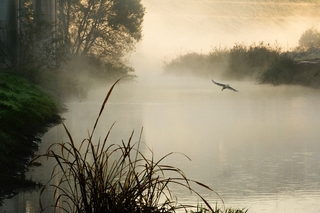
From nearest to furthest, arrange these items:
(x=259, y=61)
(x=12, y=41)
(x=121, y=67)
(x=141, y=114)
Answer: (x=141, y=114), (x=12, y=41), (x=121, y=67), (x=259, y=61)

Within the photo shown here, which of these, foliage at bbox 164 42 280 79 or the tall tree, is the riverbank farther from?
foliage at bbox 164 42 280 79

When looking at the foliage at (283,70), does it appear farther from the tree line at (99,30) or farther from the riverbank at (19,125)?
the riverbank at (19,125)

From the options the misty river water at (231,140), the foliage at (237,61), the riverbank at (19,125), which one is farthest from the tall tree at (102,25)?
the riverbank at (19,125)

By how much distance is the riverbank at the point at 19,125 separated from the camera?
1091 centimetres

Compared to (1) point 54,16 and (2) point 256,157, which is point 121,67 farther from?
(2) point 256,157

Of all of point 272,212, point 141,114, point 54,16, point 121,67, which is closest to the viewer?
point 272,212

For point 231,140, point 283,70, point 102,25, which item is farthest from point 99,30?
point 231,140

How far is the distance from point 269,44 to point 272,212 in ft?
142

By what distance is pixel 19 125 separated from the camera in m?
16.1

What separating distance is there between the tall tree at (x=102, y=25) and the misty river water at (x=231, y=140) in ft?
24.3

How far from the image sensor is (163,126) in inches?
888

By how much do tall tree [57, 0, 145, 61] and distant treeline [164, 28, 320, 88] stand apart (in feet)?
26.9

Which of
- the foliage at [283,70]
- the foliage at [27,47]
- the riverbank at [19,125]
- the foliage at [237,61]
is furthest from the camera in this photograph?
the foliage at [237,61]

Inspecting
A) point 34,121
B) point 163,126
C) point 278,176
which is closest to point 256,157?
point 278,176
